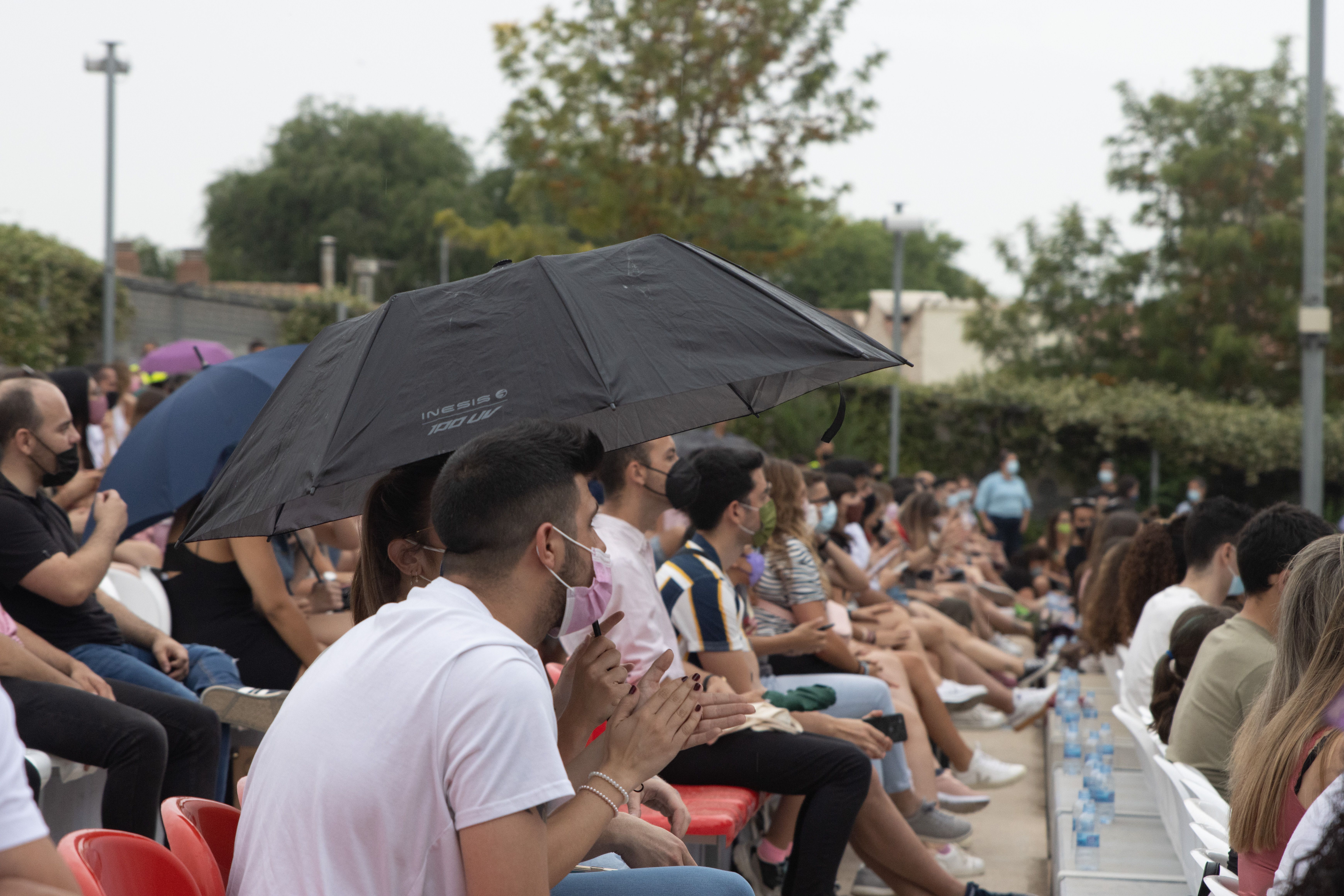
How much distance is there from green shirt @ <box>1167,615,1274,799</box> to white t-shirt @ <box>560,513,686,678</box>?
161 cm

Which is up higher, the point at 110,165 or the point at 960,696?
the point at 110,165

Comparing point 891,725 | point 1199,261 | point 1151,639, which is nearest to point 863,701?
point 891,725

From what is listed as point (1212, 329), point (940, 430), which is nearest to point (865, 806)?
point (940, 430)

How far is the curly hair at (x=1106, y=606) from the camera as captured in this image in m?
7.32

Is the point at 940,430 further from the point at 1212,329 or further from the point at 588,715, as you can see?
the point at 588,715

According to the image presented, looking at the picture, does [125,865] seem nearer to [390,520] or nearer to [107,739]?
[390,520]

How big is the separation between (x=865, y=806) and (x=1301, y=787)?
235cm

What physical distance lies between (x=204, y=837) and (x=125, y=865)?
13.6 inches

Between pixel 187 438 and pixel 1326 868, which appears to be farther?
pixel 187 438

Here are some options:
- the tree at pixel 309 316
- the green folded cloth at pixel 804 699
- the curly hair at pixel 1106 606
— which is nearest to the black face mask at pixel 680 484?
the green folded cloth at pixel 804 699

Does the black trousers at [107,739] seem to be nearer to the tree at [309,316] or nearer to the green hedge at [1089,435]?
the tree at [309,316]

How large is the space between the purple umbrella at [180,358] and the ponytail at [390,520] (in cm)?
833

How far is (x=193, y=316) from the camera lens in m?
21.2

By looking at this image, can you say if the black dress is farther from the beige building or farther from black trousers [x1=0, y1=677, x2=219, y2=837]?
the beige building
